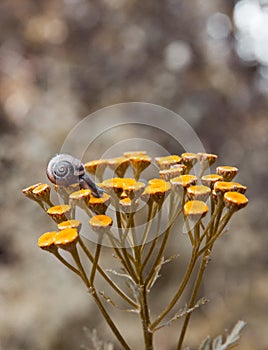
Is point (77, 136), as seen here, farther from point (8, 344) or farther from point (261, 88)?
point (261, 88)

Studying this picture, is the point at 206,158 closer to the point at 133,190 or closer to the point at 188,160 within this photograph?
the point at 188,160

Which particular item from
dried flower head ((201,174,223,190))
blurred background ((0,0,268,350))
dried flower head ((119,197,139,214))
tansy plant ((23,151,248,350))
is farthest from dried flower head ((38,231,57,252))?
blurred background ((0,0,268,350))

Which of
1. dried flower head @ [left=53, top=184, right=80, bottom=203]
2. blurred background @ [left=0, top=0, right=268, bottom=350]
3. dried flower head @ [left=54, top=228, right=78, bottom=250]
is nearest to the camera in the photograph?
dried flower head @ [left=54, top=228, right=78, bottom=250]

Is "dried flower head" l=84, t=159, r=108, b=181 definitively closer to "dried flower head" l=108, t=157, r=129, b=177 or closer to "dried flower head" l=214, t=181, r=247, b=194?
"dried flower head" l=108, t=157, r=129, b=177

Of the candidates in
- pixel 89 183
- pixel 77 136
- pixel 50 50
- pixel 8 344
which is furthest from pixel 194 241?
pixel 50 50

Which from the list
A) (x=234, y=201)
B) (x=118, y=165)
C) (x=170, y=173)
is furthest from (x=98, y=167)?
(x=234, y=201)

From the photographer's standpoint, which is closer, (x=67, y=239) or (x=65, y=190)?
(x=67, y=239)
